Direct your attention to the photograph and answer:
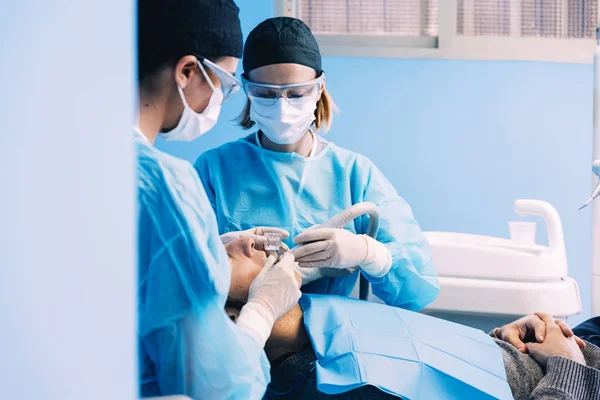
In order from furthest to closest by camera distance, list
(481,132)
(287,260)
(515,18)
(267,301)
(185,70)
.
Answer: (515,18), (481,132), (287,260), (267,301), (185,70)

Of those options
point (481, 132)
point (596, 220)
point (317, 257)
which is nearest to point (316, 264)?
point (317, 257)

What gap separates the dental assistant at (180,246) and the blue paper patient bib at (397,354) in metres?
0.29

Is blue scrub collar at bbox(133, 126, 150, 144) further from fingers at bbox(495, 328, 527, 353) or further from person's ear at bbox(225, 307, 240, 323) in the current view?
fingers at bbox(495, 328, 527, 353)

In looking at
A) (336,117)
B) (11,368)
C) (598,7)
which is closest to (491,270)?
(336,117)

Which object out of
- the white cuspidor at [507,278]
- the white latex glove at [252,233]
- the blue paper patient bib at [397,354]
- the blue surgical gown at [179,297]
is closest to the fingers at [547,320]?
the blue paper patient bib at [397,354]

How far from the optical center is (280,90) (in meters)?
1.66

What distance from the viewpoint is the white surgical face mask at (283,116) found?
166cm

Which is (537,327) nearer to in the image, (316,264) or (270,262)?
(316,264)

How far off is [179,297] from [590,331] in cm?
130

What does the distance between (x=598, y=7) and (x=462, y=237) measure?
120 cm

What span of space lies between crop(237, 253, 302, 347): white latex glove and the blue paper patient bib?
0.62 feet

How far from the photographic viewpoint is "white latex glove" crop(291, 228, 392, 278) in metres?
1.50

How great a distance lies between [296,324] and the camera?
150 centimetres

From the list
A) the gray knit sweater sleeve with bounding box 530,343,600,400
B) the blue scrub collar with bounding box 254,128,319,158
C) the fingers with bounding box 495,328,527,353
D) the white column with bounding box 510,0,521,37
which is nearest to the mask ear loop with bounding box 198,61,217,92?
the blue scrub collar with bounding box 254,128,319,158
